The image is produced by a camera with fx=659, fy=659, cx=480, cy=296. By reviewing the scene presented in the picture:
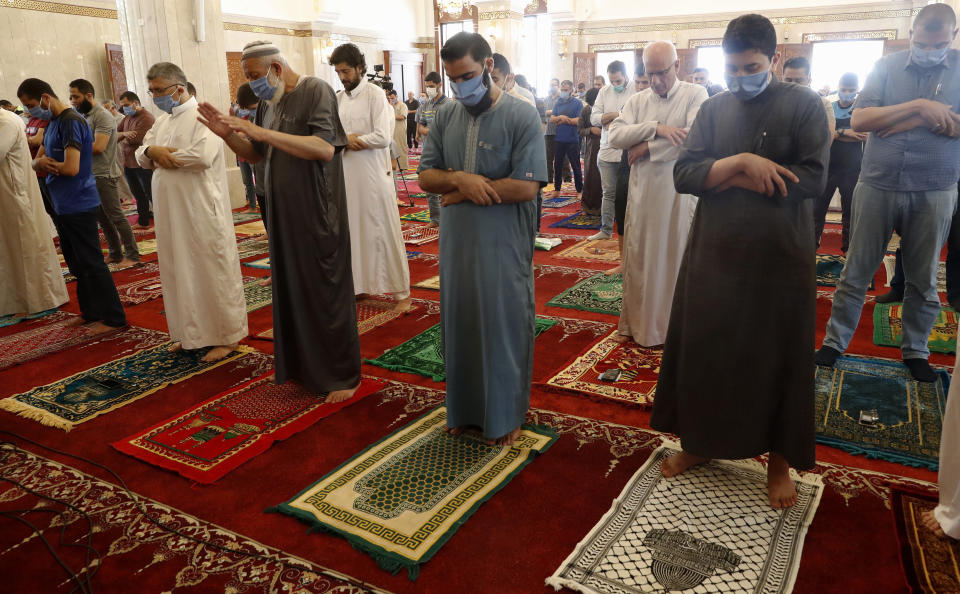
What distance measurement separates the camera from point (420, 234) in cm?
702

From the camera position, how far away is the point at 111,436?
2.89 metres

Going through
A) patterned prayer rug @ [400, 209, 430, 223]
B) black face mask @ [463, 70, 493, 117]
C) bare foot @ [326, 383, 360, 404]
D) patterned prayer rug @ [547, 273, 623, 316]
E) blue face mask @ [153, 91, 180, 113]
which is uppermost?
blue face mask @ [153, 91, 180, 113]

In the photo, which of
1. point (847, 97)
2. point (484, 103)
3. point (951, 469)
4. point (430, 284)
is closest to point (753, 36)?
point (484, 103)

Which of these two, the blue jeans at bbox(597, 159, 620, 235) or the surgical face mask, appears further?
the blue jeans at bbox(597, 159, 620, 235)

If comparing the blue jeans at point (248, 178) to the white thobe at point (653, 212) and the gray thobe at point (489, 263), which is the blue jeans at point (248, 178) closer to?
the white thobe at point (653, 212)

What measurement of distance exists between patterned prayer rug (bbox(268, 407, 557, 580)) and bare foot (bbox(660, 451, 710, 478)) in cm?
48

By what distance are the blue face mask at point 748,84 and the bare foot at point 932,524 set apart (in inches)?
56.7

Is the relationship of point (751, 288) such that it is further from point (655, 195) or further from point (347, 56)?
point (347, 56)

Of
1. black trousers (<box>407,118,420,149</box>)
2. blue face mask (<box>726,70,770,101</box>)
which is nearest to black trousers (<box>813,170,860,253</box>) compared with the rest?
blue face mask (<box>726,70,770,101</box>)

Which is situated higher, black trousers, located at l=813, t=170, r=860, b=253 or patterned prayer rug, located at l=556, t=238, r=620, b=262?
black trousers, located at l=813, t=170, r=860, b=253

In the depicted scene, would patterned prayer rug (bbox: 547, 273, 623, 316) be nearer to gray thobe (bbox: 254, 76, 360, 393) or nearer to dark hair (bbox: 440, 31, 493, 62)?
gray thobe (bbox: 254, 76, 360, 393)

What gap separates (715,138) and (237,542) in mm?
2019

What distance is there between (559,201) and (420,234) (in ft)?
9.34

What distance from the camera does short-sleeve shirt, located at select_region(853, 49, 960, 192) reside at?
2982 mm
